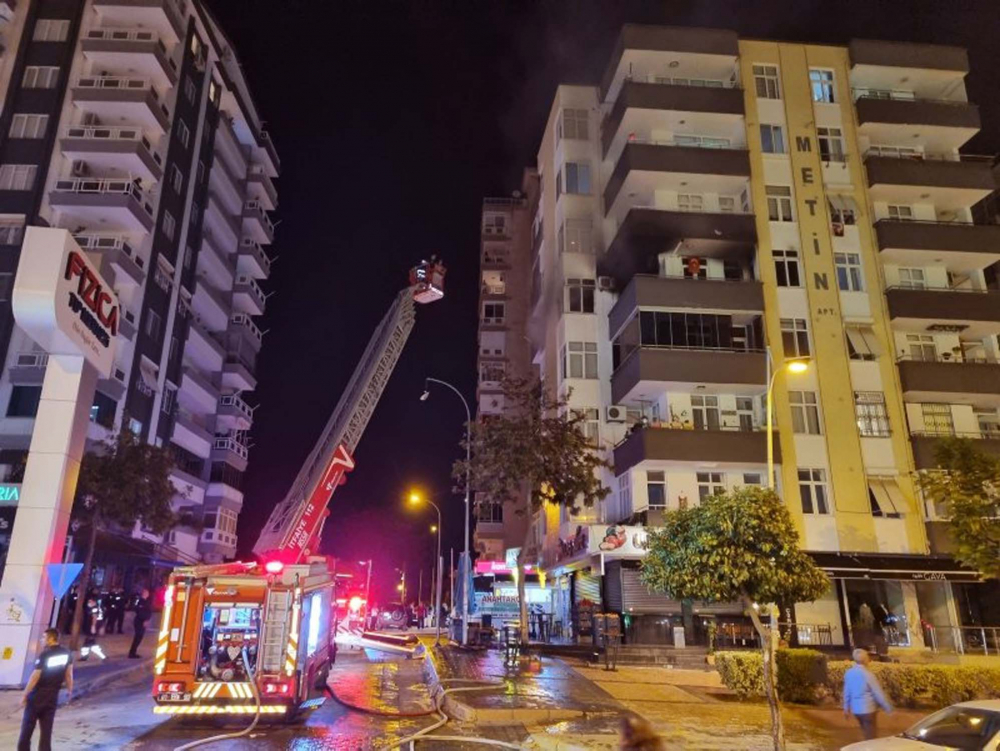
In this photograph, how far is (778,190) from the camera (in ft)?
109

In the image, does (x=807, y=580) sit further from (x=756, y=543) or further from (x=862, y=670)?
(x=862, y=670)

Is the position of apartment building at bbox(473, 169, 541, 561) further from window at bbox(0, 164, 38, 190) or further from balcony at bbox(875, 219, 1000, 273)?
window at bbox(0, 164, 38, 190)

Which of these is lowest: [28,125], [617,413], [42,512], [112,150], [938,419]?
[42,512]

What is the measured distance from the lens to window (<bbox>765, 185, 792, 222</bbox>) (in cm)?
3275

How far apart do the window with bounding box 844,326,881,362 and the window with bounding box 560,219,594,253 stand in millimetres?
12360

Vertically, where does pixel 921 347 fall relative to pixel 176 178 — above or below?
below

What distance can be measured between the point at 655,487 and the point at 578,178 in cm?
1654

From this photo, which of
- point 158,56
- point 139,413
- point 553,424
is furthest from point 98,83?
point 553,424

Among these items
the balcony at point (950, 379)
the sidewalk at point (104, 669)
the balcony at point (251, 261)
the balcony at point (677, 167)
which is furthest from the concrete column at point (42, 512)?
the balcony at point (251, 261)

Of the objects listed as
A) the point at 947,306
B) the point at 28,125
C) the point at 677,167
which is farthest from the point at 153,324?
the point at 947,306

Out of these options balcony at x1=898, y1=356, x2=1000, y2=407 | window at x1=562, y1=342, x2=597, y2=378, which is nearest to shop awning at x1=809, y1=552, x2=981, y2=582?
balcony at x1=898, y1=356, x2=1000, y2=407

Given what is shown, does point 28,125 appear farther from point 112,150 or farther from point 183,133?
point 183,133

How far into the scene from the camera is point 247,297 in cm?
5612

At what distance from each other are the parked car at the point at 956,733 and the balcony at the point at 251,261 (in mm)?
55443
